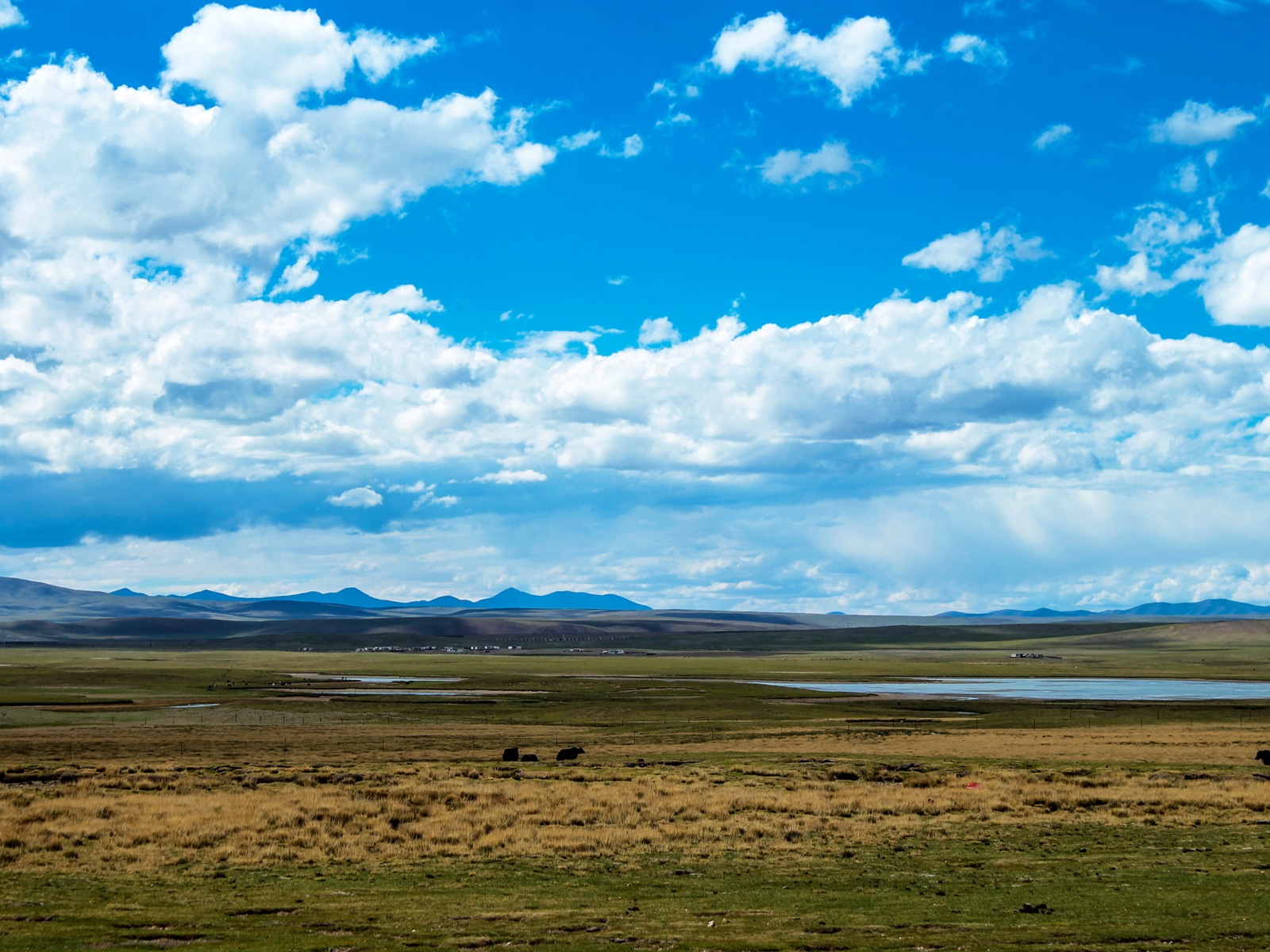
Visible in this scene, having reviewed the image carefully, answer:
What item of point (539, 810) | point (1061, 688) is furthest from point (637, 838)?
point (1061, 688)

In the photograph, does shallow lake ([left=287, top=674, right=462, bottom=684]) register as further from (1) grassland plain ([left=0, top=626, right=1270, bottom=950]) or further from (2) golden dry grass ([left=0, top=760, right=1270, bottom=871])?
(2) golden dry grass ([left=0, top=760, right=1270, bottom=871])

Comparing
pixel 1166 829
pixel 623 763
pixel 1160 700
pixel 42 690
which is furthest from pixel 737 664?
pixel 1166 829

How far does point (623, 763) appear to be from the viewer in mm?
46312

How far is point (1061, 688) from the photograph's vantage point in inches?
4592

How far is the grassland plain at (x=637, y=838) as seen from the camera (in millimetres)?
18406

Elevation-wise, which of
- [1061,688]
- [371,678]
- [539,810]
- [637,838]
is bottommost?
[371,678]

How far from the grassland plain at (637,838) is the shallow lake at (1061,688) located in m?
38.8

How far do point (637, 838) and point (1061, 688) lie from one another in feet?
327

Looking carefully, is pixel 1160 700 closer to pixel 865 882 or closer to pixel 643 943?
pixel 865 882

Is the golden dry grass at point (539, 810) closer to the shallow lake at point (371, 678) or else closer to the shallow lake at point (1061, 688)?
the shallow lake at point (1061, 688)

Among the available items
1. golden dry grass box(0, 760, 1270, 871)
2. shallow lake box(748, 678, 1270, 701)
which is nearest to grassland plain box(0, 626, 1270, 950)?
golden dry grass box(0, 760, 1270, 871)

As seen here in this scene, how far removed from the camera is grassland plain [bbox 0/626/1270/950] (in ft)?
60.4

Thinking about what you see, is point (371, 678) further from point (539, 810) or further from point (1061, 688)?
point (539, 810)

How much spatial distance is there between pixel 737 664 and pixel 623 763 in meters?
137
